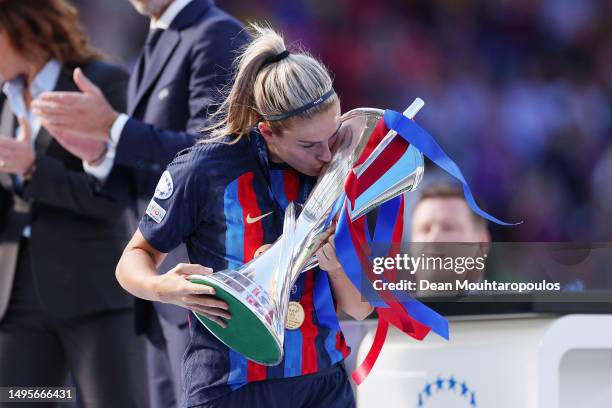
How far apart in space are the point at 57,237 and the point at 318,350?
133 centimetres

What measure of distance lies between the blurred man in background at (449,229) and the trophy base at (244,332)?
1202 millimetres

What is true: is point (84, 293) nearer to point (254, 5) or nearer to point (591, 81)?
point (254, 5)

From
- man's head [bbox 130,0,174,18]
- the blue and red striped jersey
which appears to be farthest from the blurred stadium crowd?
the blue and red striped jersey

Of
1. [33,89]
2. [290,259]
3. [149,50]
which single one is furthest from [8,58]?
[290,259]

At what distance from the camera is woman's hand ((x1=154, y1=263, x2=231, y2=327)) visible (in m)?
1.52

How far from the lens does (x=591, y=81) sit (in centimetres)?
543

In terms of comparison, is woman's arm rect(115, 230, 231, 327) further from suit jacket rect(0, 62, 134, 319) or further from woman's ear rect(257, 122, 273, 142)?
suit jacket rect(0, 62, 134, 319)

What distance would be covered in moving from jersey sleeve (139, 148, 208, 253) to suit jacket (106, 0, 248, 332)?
2.46ft

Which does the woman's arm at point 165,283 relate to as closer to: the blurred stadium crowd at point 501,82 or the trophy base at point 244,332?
the trophy base at point 244,332

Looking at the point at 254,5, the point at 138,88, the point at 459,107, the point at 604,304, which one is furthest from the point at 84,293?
the point at 459,107

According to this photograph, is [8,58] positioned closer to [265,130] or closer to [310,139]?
[265,130]

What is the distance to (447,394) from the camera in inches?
94.2

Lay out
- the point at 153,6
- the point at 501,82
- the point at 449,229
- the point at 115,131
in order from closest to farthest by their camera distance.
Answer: the point at 115,131 → the point at 153,6 → the point at 449,229 → the point at 501,82

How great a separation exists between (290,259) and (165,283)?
0.21m
